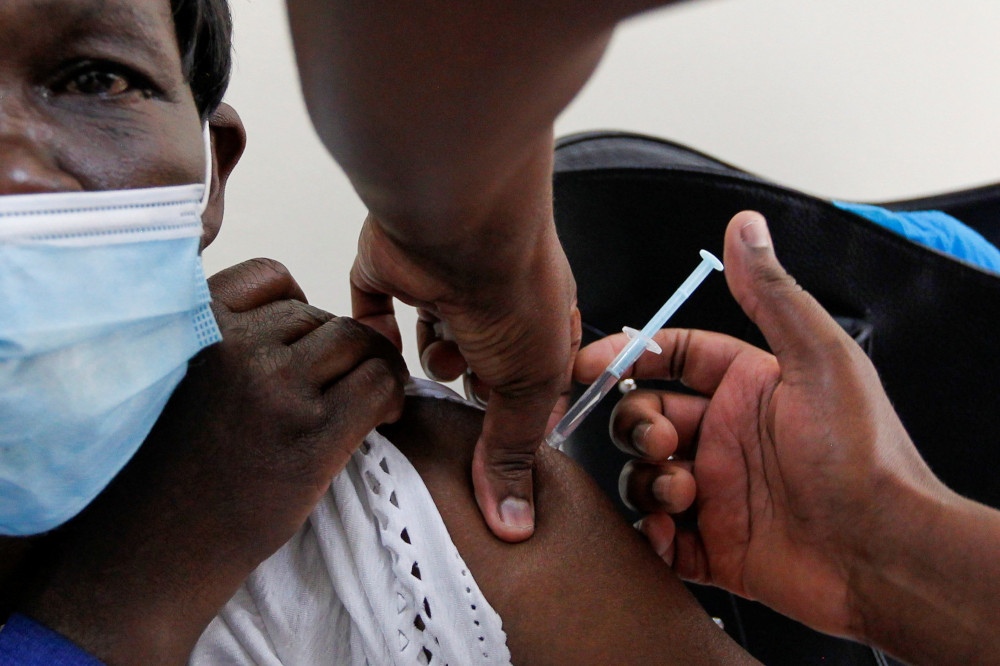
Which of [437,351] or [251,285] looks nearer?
[251,285]

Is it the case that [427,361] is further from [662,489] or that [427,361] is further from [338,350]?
[662,489]

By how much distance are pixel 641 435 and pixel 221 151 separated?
662 millimetres

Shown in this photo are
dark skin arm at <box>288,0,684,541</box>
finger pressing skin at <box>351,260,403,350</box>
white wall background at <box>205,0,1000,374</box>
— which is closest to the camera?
dark skin arm at <box>288,0,684,541</box>

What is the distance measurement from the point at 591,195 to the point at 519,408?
52cm

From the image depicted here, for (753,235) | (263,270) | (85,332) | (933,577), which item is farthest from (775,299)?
(85,332)

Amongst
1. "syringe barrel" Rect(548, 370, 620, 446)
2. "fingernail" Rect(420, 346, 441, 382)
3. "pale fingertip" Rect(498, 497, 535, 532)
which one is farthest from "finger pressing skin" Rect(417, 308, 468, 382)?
"pale fingertip" Rect(498, 497, 535, 532)

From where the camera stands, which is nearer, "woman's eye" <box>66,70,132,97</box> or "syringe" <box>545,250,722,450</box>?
"woman's eye" <box>66,70,132,97</box>

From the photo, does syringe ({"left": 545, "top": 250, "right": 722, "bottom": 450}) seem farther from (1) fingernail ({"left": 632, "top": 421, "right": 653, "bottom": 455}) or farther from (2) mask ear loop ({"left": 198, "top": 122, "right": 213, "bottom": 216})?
(2) mask ear loop ({"left": 198, "top": 122, "right": 213, "bottom": 216})

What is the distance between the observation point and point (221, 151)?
863 mm

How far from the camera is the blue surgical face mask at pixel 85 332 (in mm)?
521

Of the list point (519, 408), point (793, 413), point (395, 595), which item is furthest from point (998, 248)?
point (395, 595)

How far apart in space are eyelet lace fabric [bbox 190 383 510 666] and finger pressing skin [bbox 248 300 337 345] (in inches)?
6.2

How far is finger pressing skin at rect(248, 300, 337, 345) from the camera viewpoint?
0.74 m

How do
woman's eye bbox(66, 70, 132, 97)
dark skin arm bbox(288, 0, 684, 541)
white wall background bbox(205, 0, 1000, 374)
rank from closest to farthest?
dark skin arm bbox(288, 0, 684, 541) < woman's eye bbox(66, 70, 132, 97) < white wall background bbox(205, 0, 1000, 374)
